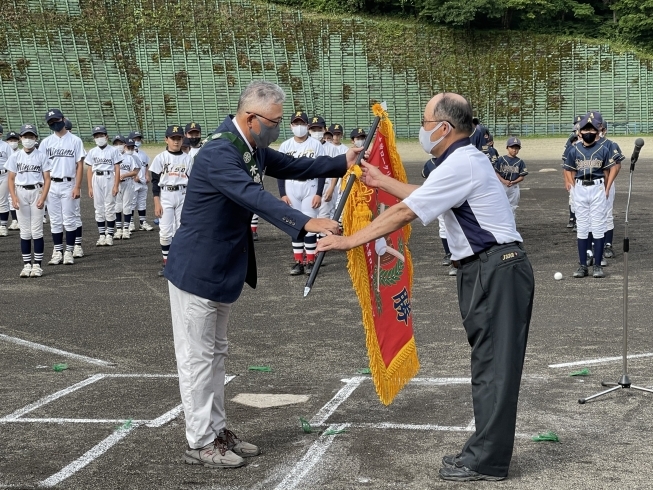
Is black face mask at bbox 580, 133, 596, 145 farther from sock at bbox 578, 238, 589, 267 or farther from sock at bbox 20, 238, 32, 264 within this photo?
sock at bbox 20, 238, 32, 264

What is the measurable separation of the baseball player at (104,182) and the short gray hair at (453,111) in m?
14.4

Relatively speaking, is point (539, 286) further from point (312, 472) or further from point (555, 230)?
point (312, 472)

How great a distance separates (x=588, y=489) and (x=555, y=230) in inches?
588

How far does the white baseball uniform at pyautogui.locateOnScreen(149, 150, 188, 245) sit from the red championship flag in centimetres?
834

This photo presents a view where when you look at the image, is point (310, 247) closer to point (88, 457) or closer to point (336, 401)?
point (336, 401)

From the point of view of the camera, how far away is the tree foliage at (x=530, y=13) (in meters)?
59.2

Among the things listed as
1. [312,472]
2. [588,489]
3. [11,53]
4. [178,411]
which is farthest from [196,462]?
[11,53]

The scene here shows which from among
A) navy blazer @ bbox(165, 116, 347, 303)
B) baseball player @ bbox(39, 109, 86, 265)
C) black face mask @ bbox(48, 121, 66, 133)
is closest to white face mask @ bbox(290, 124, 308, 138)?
baseball player @ bbox(39, 109, 86, 265)

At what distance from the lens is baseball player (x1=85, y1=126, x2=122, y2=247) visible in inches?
765

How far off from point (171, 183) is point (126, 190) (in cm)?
622

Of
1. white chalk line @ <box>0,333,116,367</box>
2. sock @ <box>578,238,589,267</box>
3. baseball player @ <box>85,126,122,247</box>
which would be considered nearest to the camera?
white chalk line @ <box>0,333,116,367</box>

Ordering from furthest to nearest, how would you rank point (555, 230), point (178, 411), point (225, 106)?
point (225, 106), point (555, 230), point (178, 411)

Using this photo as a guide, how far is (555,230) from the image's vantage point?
20000mm

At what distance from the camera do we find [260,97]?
6.13 metres
